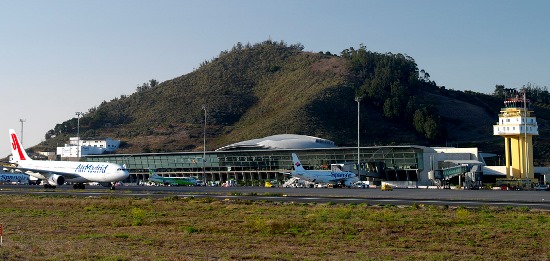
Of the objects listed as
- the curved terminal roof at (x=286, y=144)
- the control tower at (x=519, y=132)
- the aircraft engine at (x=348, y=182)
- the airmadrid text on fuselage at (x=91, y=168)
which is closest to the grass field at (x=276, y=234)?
the airmadrid text on fuselage at (x=91, y=168)

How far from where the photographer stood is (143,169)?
160 meters

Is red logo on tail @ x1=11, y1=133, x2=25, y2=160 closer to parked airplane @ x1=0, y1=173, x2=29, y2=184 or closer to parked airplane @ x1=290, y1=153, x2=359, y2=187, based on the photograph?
parked airplane @ x1=0, y1=173, x2=29, y2=184

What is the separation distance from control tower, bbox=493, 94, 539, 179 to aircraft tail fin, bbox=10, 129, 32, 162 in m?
74.1

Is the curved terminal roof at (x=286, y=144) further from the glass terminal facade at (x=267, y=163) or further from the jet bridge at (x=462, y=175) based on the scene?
the jet bridge at (x=462, y=175)

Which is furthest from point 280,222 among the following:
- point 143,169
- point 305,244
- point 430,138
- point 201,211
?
point 430,138

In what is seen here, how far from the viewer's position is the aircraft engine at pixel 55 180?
82.6 metres

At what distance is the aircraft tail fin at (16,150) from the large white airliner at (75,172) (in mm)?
968

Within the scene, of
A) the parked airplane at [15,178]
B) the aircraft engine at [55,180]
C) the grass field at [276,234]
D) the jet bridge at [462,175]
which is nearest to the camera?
the grass field at [276,234]

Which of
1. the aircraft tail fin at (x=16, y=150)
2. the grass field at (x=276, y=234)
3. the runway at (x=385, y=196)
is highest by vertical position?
the aircraft tail fin at (x=16, y=150)

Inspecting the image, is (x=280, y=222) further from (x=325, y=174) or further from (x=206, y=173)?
(x=206, y=173)

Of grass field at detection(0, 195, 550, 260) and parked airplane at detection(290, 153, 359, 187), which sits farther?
parked airplane at detection(290, 153, 359, 187)

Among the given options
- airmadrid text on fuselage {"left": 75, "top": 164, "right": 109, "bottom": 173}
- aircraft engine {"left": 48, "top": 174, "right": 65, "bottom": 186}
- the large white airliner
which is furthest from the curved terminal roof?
aircraft engine {"left": 48, "top": 174, "right": 65, "bottom": 186}

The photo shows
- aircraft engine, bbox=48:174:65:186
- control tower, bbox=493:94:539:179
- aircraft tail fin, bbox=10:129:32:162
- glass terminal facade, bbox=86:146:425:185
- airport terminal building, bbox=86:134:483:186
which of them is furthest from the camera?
glass terminal facade, bbox=86:146:425:185

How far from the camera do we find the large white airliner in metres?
80.9
